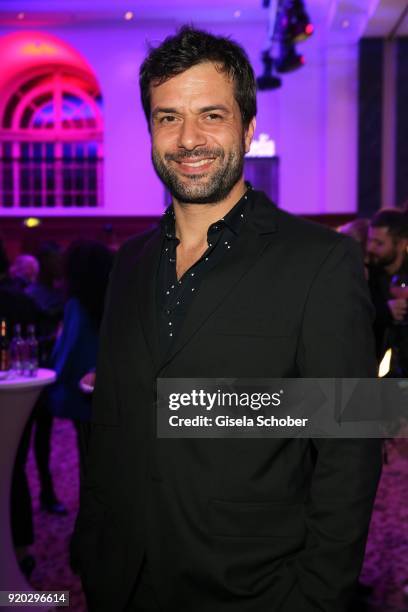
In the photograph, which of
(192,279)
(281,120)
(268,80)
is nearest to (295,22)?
(268,80)

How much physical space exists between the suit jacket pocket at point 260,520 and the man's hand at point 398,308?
1.97 metres

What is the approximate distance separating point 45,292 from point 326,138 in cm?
736

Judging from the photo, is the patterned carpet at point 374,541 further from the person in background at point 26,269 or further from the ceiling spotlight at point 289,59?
the ceiling spotlight at point 289,59

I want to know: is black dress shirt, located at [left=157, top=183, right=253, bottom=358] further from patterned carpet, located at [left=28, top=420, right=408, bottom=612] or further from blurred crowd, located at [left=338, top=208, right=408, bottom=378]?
patterned carpet, located at [left=28, top=420, right=408, bottom=612]

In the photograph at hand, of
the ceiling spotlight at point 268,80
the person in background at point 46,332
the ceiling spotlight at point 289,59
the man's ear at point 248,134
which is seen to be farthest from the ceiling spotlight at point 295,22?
the man's ear at point 248,134

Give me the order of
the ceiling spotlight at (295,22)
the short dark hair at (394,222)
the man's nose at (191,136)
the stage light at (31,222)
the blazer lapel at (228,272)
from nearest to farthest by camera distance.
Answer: the blazer lapel at (228,272)
the man's nose at (191,136)
the short dark hair at (394,222)
the ceiling spotlight at (295,22)
the stage light at (31,222)

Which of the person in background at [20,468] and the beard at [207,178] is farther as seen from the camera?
the person in background at [20,468]

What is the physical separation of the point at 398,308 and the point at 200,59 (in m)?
1.95

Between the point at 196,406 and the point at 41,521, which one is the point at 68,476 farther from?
the point at 196,406

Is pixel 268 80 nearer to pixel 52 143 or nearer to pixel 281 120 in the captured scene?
pixel 281 120

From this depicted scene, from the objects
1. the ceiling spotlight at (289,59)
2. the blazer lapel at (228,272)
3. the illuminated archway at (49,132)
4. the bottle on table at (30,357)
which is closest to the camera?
the blazer lapel at (228,272)

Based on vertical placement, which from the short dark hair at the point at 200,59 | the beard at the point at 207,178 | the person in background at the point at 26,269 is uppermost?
the short dark hair at the point at 200,59

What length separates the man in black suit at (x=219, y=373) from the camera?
1.24 meters

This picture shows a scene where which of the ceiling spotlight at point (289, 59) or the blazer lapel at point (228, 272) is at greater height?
the ceiling spotlight at point (289, 59)
